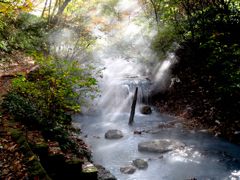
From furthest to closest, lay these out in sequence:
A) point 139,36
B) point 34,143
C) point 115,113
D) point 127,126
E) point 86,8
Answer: point 86,8, point 139,36, point 115,113, point 127,126, point 34,143

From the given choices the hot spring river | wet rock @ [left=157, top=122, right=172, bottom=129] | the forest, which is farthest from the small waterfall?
the hot spring river

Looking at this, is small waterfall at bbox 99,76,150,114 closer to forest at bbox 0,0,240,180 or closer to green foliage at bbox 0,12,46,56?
forest at bbox 0,0,240,180

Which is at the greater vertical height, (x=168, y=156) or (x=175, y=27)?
(x=175, y=27)

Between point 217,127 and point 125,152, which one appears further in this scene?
point 217,127

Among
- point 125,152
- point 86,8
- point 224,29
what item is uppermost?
point 86,8

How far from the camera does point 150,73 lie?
18.7 meters

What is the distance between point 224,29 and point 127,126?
826cm

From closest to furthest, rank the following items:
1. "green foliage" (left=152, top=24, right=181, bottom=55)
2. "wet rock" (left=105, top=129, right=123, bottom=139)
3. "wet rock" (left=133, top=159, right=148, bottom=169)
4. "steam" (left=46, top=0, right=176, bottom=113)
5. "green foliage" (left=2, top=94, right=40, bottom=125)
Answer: "green foliage" (left=2, top=94, right=40, bottom=125)
"wet rock" (left=133, top=159, right=148, bottom=169)
"wet rock" (left=105, top=129, right=123, bottom=139)
"green foliage" (left=152, top=24, right=181, bottom=55)
"steam" (left=46, top=0, right=176, bottom=113)

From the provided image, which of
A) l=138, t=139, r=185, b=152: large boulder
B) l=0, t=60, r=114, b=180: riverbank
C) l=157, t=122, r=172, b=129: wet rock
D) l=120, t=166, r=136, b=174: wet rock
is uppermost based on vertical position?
l=0, t=60, r=114, b=180: riverbank

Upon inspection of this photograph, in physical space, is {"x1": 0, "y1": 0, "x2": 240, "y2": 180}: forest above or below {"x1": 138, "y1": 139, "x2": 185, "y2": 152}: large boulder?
above

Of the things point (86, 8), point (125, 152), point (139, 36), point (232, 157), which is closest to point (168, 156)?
point (125, 152)

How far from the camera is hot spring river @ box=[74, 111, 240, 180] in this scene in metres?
5.15

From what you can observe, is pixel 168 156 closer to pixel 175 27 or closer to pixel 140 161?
pixel 140 161

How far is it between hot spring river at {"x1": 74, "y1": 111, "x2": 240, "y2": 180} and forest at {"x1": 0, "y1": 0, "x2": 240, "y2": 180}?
2.85 feet
